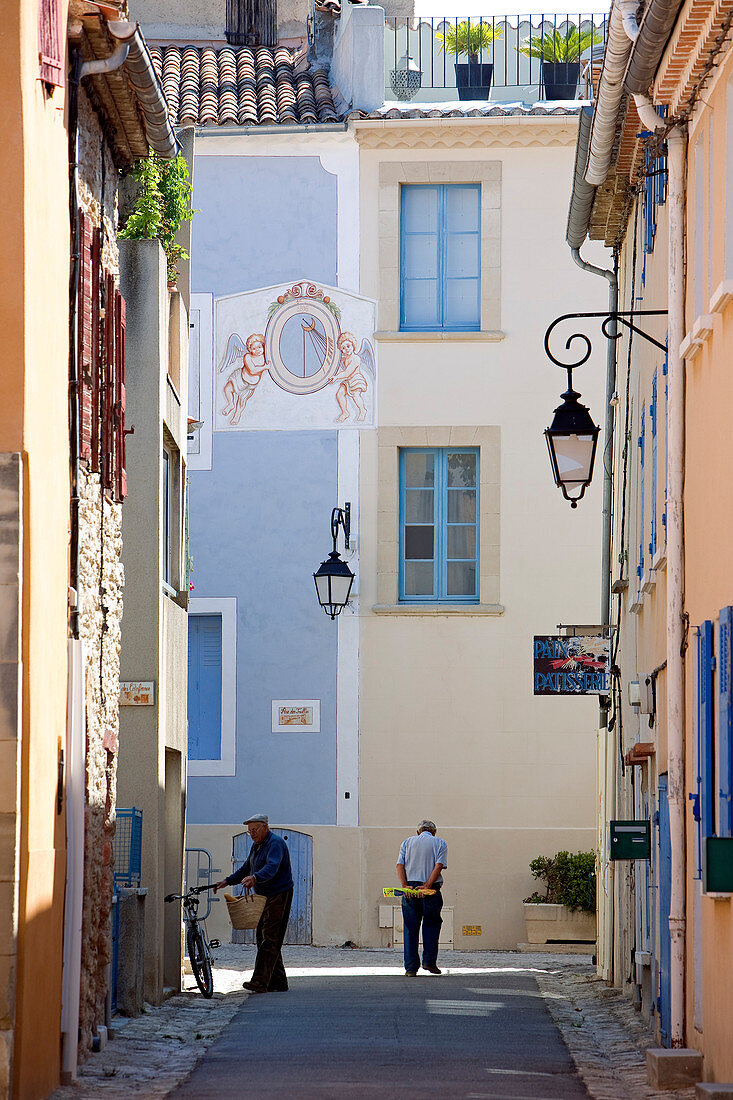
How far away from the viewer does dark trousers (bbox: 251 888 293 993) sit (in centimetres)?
1516

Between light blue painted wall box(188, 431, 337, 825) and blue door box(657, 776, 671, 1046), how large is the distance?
10.6m

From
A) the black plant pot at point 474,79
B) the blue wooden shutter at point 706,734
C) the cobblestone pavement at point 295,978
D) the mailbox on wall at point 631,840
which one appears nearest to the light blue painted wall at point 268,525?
the black plant pot at point 474,79

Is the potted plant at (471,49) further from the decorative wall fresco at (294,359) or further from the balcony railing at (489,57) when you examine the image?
the decorative wall fresco at (294,359)

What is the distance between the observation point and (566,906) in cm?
2122

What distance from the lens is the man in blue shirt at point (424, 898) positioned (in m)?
17.0

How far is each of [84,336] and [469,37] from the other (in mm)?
14859

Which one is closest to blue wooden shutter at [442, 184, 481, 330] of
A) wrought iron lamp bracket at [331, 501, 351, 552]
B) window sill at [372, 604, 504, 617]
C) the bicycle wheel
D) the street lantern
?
wrought iron lamp bracket at [331, 501, 351, 552]

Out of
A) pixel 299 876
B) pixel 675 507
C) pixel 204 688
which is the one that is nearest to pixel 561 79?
pixel 204 688

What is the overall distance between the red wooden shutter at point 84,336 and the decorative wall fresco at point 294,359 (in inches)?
470

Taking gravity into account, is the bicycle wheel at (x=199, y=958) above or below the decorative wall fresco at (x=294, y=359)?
below

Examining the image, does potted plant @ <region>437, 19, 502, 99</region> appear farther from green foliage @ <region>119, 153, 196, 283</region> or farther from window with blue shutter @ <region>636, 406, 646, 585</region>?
window with blue shutter @ <region>636, 406, 646, 585</region>

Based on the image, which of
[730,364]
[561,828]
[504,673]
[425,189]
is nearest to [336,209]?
[425,189]

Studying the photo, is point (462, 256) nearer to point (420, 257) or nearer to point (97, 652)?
point (420, 257)

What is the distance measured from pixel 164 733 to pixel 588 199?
570 centimetres
